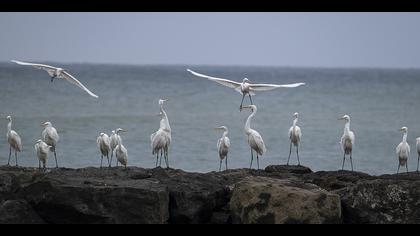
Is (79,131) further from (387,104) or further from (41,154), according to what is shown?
(387,104)

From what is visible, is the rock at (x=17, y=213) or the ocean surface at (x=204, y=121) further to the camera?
the ocean surface at (x=204, y=121)

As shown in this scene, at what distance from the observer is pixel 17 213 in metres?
10.6

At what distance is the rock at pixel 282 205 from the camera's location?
10.5 metres

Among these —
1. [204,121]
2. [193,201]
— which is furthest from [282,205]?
[204,121]

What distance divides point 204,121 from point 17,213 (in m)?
28.7

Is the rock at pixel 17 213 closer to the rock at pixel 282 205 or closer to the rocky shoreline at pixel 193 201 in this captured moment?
the rocky shoreline at pixel 193 201

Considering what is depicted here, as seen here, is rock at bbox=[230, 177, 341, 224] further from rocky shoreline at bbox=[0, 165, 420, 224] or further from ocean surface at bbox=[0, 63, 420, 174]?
ocean surface at bbox=[0, 63, 420, 174]

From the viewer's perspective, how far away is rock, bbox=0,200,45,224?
10.5 m

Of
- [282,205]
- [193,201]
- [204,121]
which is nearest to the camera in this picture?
[282,205]

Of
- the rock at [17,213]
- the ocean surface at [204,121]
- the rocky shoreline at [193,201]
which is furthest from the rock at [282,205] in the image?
the ocean surface at [204,121]

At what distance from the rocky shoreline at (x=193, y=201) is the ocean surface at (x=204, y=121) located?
12.3 metres

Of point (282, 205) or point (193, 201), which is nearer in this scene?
point (282, 205)

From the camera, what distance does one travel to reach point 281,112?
46.0m

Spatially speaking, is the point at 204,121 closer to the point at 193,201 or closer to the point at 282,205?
the point at 193,201
